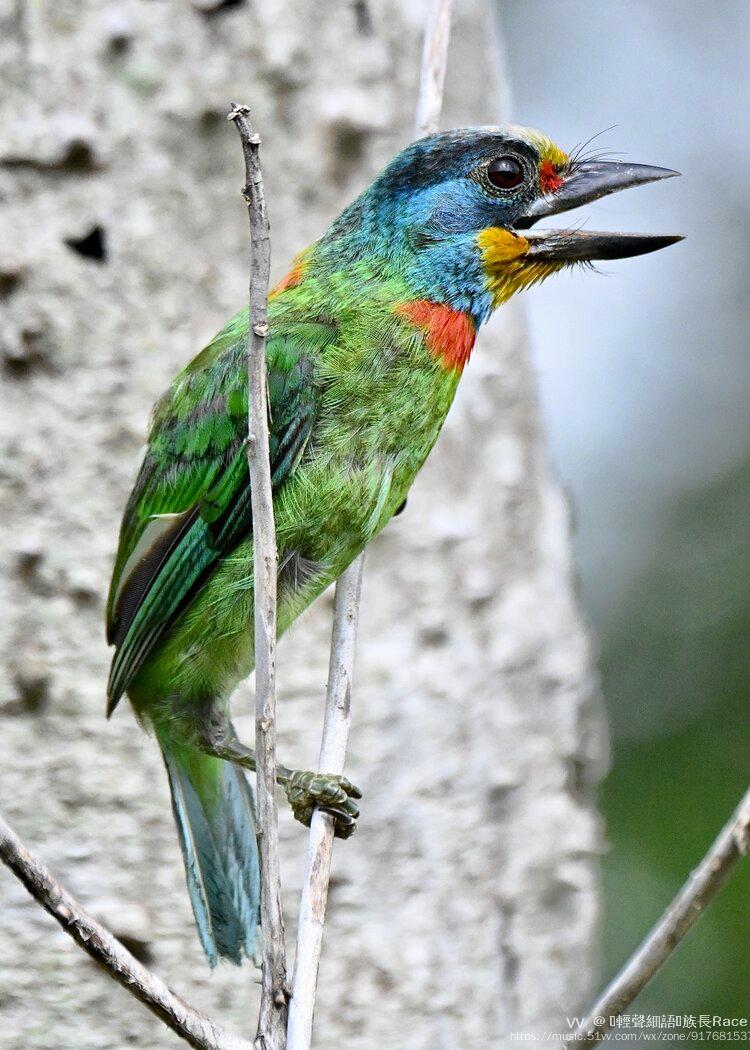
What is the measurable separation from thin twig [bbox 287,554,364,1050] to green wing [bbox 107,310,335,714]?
282 mm

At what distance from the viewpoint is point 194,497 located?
8.33 ft

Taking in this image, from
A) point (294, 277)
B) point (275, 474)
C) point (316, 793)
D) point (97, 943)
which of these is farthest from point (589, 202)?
point (97, 943)

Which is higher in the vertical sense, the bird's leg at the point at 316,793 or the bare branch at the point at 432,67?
the bare branch at the point at 432,67

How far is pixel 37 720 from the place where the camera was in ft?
8.93

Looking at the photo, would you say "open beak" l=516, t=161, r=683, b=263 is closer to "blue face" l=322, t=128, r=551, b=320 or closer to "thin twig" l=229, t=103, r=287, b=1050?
"blue face" l=322, t=128, r=551, b=320

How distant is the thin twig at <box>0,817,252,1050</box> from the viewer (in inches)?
58.0

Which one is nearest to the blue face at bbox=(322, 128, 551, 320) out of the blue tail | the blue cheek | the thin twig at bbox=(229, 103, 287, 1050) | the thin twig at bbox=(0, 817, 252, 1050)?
the blue cheek

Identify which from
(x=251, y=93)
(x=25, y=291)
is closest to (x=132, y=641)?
(x=25, y=291)

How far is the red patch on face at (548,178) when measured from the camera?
8.55ft

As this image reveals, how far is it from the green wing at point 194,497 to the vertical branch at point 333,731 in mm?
283

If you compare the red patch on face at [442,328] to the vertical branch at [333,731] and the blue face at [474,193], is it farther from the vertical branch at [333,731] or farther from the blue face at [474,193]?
the vertical branch at [333,731]

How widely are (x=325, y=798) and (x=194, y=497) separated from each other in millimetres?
641

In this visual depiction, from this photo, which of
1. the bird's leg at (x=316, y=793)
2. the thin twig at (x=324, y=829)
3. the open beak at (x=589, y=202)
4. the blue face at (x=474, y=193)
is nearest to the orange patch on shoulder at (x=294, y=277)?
the blue face at (x=474, y=193)

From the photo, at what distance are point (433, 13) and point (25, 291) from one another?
103cm
